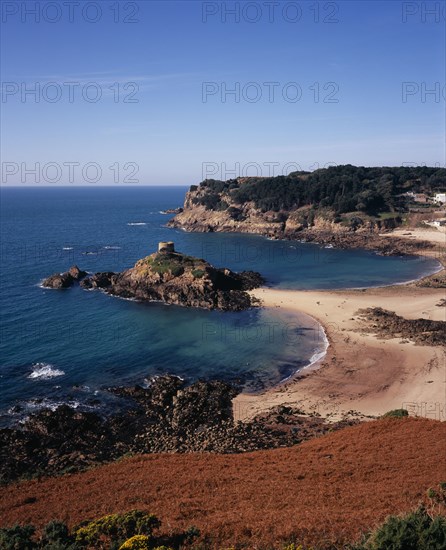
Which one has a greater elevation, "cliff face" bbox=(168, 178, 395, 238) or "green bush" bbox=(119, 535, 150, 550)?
"cliff face" bbox=(168, 178, 395, 238)

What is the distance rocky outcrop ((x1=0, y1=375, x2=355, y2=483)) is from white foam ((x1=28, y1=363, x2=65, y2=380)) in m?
6.32

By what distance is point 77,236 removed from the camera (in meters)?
123

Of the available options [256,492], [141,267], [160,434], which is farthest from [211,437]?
[141,267]

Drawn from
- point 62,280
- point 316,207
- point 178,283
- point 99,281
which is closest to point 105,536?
point 178,283

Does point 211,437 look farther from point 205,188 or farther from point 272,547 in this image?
point 205,188

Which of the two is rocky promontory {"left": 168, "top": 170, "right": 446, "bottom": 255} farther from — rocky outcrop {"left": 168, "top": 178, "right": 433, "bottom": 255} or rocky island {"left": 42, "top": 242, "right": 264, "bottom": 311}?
rocky island {"left": 42, "top": 242, "right": 264, "bottom": 311}

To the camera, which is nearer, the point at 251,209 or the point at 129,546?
the point at 129,546

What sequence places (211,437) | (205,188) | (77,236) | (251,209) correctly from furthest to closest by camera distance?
1. (205,188)
2. (251,209)
3. (77,236)
4. (211,437)

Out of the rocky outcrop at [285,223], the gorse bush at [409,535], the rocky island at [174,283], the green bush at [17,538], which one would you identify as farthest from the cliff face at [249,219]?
the gorse bush at [409,535]

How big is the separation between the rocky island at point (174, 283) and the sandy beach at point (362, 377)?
12.1m

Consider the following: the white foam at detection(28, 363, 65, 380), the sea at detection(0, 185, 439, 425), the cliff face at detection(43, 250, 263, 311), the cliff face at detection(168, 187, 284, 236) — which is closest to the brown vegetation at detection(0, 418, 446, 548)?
the sea at detection(0, 185, 439, 425)

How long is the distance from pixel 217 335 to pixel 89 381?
53.7ft

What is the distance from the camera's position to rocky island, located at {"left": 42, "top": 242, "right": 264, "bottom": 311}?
64188 mm

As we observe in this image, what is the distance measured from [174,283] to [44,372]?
27791mm
